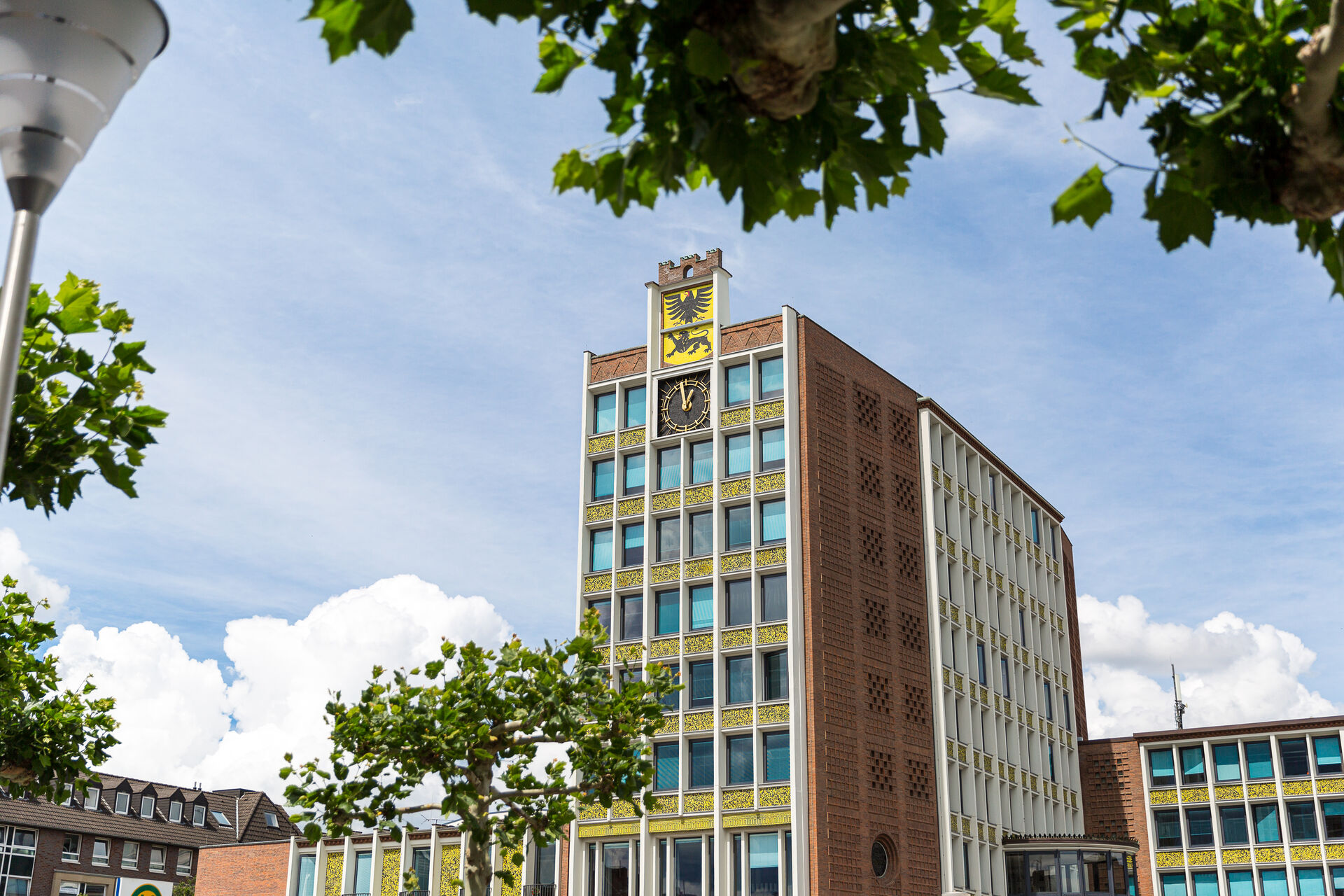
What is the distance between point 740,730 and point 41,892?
58888mm

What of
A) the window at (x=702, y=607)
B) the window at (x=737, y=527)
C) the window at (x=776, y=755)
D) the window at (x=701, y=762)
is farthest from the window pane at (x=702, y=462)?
the window at (x=776, y=755)

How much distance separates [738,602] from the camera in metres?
46.2

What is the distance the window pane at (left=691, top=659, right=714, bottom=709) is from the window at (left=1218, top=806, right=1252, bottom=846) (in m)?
27.3

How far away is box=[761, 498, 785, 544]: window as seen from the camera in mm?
45875

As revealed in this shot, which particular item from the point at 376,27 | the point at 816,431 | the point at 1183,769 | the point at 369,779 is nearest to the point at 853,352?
the point at 816,431

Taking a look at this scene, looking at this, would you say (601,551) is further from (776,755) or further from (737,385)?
(776,755)

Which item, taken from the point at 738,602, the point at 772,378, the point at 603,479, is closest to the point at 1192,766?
the point at 738,602

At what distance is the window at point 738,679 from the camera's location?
44.9m

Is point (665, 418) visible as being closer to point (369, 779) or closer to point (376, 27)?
point (369, 779)

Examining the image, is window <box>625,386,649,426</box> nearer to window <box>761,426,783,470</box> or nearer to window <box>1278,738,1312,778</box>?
window <box>761,426,783,470</box>

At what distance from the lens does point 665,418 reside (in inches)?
1971

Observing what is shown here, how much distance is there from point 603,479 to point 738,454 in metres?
6.03

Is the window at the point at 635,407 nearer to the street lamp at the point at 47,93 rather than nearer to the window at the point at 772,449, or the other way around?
the window at the point at 772,449

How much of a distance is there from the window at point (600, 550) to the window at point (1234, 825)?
30.6 meters
